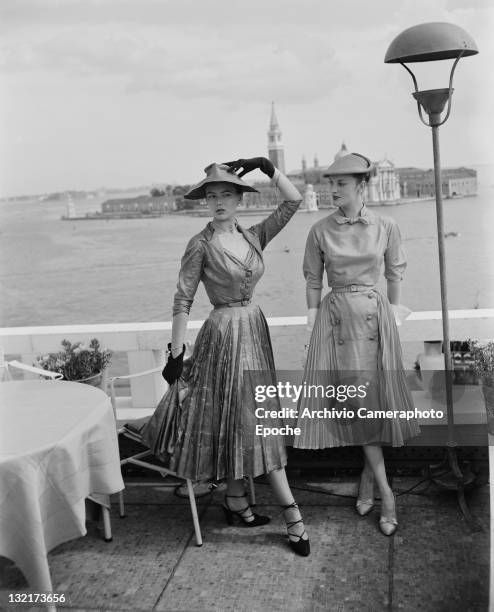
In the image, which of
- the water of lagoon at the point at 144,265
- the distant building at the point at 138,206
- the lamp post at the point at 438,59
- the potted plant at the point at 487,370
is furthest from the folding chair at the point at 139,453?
the distant building at the point at 138,206

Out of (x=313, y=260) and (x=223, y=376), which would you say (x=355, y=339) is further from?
(x=223, y=376)

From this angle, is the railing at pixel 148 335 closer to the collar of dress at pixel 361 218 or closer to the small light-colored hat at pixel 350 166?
the collar of dress at pixel 361 218

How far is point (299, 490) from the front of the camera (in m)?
3.38

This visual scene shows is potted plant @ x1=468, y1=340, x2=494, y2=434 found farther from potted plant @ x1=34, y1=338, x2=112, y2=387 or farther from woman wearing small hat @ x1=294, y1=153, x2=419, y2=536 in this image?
potted plant @ x1=34, y1=338, x2=112, y2=387

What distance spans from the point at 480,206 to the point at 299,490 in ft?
134

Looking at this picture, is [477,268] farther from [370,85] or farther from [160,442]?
[160,442]

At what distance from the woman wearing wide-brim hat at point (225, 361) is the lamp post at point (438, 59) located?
642 mm

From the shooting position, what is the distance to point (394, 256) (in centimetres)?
295

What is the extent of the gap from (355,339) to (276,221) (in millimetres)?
540

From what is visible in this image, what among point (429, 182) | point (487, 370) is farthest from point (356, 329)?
point (429, 182)

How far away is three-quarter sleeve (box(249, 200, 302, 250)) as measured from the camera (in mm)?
2963

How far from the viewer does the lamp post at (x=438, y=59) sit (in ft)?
9.75

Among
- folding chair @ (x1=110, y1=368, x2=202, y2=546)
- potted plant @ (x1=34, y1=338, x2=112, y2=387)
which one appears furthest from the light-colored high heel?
potted plant @ (x1=34, y1=338, x2=112, y2=387)

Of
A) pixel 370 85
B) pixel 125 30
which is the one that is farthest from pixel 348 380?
pixel 125 30
